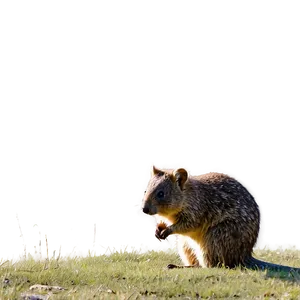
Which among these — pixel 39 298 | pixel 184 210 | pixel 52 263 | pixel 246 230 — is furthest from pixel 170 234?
pixel 39 298

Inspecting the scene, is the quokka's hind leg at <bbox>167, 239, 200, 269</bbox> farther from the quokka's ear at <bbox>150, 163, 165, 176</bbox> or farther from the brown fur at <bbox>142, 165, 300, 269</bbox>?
the quokka's ear at <bbox>150, 163, 165, 176</bbox>

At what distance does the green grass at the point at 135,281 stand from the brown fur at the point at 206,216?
0.80 metres

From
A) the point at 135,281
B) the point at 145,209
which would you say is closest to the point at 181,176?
the point at 145,209

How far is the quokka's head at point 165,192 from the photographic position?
12.9 metres

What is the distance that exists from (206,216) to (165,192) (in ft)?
3.14

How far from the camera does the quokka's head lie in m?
12.9

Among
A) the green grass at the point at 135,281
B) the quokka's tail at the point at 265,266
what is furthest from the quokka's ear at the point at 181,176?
the quokka's tail at the point at 265,266

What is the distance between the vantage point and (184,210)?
43.0 ft

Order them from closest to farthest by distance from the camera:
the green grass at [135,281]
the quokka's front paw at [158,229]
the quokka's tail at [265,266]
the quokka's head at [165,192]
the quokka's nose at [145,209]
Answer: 1. the green grass at [135,281]
2. the quokka's tail at [265,266]
3. the quokka's nose at [145,209]
4. the quokka's head at [165,192]
5. the quokka's front paw at [158,229]

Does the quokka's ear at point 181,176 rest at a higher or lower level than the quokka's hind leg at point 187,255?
higher

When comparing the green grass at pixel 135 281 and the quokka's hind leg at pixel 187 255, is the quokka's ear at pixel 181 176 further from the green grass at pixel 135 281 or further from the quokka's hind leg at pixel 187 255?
the green grass at pixel 135 281

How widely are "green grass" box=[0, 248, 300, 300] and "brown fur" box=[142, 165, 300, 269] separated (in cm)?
80

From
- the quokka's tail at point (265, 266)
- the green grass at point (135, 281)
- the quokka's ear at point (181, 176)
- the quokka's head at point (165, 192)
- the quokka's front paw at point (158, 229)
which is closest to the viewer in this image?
the green grass at point (135, 281)

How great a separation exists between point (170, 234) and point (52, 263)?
245 cm
